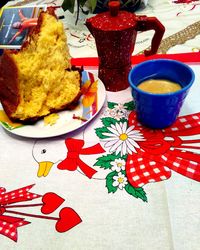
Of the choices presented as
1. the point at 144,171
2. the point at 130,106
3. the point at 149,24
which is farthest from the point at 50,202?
the point at 149,24

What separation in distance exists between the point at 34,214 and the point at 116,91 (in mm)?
338

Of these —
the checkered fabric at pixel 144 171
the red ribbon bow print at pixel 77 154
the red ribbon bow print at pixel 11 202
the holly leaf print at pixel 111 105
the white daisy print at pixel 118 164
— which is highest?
the checkered fabric at pixel 144 171

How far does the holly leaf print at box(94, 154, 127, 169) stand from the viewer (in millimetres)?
541

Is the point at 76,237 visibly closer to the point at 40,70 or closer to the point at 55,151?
Result: the point at 55,151

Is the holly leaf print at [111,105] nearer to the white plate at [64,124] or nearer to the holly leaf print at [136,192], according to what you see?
the white plate at [64,124]

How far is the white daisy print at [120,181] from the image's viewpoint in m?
0.51

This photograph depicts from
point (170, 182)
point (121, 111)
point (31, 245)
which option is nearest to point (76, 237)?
point (31, 245)

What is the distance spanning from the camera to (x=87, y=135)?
1.99 feet

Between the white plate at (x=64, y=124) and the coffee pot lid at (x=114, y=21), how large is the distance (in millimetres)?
138

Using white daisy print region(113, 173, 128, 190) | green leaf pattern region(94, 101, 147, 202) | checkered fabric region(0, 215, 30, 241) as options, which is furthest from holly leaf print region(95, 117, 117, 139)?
checkered fabric region(0, 215, 30, 241)

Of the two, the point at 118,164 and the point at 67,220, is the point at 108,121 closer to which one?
the point at 118,164

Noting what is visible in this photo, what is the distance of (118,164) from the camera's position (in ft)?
1.77

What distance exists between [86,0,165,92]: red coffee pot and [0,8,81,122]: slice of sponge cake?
8 cm

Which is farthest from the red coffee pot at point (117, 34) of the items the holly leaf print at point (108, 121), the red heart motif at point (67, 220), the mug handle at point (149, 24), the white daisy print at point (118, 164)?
the red heart motif at point (67, 220)
